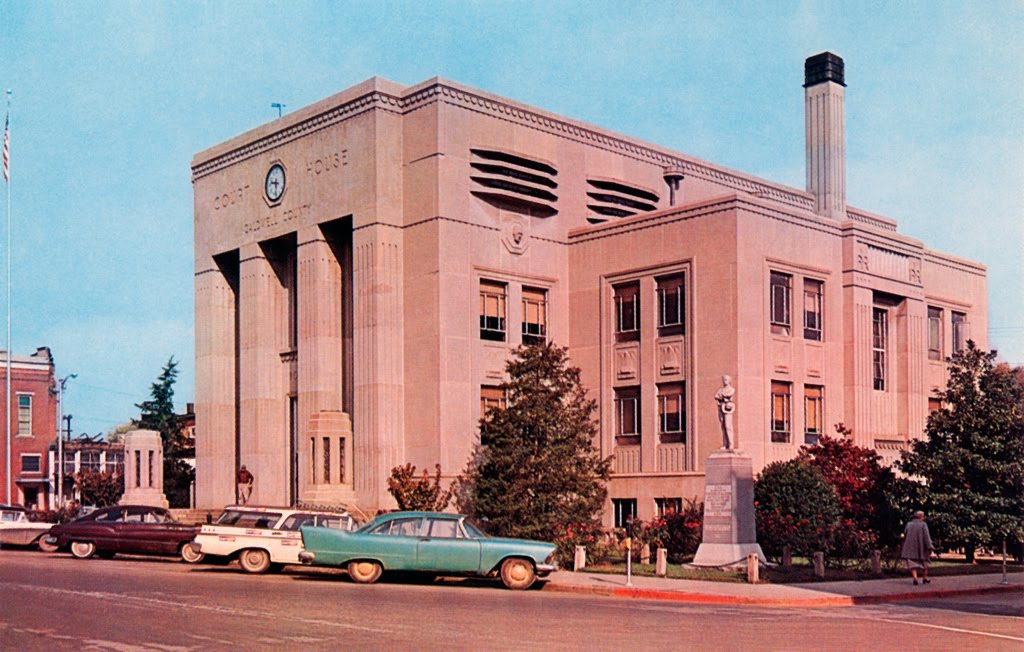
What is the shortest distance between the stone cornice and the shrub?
1740cm

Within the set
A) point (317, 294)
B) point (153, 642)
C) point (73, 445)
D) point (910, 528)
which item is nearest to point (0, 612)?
point (153, 642)

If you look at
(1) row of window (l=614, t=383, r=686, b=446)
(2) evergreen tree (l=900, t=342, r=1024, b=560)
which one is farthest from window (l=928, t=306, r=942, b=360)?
(1) row of window (l=614, t=383, r=686, b=446)

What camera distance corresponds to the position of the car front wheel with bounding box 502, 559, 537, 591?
25.8m

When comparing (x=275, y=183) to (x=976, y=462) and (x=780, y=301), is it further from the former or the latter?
(x=976, y=462)

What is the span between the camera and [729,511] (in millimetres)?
30359

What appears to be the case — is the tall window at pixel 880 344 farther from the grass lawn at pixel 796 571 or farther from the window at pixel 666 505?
the grass lawn at pixel 796 571

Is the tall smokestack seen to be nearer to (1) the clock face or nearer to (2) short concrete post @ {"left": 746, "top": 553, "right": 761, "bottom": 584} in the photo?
(1) the clock face

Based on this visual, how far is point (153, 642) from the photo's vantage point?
1513 centimetres

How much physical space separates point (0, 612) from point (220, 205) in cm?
3488

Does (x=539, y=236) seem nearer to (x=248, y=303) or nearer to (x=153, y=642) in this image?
(x=248, y=303)

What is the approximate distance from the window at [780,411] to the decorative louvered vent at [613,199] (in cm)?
1064

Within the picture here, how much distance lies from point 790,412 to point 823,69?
18.6 meters

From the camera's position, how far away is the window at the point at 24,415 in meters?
75.9

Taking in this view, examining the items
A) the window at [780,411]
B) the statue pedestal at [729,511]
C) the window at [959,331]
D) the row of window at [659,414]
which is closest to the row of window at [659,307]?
the row of window at [659,414]
